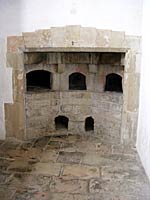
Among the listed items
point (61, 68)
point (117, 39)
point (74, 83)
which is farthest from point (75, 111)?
point (117, 39)

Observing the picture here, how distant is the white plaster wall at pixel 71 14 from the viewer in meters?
3.27

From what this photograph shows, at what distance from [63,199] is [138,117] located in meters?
1.46

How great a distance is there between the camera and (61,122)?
435 cm

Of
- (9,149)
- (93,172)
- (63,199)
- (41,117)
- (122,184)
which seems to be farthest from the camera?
(41,117)

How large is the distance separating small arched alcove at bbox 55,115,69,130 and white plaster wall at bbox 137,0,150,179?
1264 mm

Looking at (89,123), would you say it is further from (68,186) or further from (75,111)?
(68,186)

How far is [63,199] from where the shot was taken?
248 centimetres

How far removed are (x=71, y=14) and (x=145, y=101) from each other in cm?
129

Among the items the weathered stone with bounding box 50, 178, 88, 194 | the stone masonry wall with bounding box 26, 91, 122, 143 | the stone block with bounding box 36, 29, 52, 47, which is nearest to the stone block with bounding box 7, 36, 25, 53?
the stone block with bounding box 36, 29, 52, 47

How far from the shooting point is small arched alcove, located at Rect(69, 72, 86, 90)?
4215 millimetres

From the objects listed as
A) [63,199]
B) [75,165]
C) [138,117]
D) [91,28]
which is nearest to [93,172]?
[75,165]

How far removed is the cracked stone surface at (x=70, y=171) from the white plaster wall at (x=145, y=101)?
17cm

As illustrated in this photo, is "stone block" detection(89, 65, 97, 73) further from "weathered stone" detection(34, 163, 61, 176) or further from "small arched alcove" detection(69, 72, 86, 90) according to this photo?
"weathered stone" detection(34, 163, 61, 176)

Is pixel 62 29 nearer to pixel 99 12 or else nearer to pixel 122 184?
pixel 99 12
